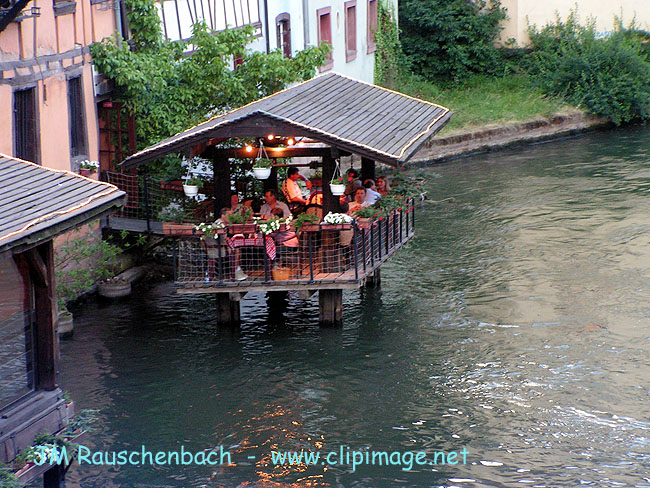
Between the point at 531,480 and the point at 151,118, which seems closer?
the point at 531,480

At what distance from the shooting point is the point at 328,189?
16219mm

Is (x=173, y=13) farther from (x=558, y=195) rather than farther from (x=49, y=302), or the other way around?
(x=49, y=302)

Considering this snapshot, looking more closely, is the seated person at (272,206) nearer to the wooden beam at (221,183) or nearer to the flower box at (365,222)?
the wooden beam at (221,183)

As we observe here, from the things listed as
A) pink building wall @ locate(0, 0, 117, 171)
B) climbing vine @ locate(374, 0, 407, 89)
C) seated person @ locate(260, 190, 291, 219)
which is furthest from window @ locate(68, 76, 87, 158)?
climbing vine @ locate(374, 0, 407, 89)

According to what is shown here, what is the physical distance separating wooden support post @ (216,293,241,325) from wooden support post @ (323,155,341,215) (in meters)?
2.25

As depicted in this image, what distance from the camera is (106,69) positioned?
63.8 feet

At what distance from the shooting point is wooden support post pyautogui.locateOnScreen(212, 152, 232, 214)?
16562 mm

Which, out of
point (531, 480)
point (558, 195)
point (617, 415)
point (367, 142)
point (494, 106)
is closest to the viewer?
point (531, 480)

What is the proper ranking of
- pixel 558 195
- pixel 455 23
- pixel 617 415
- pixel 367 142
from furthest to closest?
pixel 455 23 → pixel 558 195 → pixel 367 142 → pixel 617 415

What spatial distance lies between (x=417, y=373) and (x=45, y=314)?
23.7 ft

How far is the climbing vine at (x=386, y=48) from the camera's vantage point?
36.3m

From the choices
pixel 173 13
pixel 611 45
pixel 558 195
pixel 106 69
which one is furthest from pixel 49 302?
pixel 611 45

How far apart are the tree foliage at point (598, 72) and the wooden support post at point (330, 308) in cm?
2177

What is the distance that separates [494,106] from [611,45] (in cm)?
476
